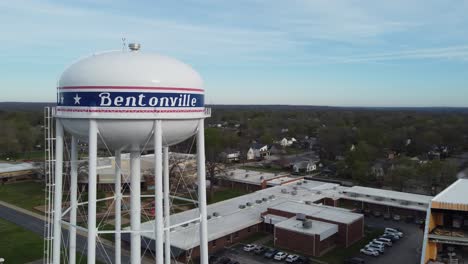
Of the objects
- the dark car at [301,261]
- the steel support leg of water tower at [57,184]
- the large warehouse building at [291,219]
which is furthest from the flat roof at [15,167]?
the steel support leg of water tower at [57,184]

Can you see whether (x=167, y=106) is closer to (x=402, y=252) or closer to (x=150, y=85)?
(x=150, y=85)

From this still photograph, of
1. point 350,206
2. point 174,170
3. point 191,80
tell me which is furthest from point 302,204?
point 191,80

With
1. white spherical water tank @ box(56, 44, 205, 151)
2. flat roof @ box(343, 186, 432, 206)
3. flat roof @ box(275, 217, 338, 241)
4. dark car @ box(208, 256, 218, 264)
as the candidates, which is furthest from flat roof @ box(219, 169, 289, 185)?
white spherical water tank @ box(56, 44, 205, 151)

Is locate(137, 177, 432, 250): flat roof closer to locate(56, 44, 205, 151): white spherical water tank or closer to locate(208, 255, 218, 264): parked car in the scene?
locate(208, 255, 218, 264): parked car

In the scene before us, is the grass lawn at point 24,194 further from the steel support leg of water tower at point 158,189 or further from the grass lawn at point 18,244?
the steel support leg of water tower at point 158,189

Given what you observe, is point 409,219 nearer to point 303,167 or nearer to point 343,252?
point 343,252

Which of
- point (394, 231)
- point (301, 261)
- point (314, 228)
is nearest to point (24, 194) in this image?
point (314, 228)
